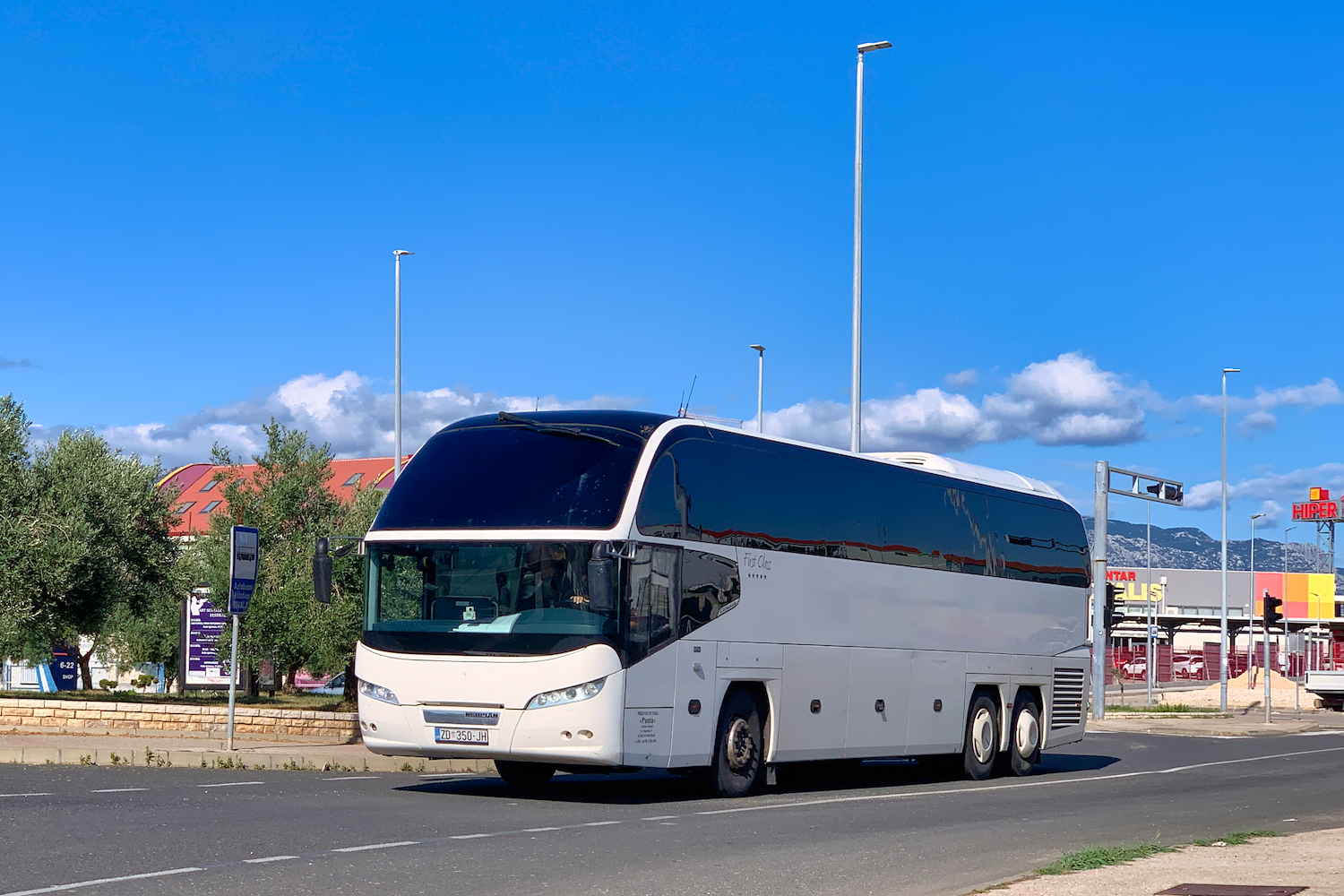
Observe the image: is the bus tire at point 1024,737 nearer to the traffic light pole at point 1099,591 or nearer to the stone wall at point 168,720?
the stone wall at point 168,720

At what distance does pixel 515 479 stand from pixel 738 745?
136 inches

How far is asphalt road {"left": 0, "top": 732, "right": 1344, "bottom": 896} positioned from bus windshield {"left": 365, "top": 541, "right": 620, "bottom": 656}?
1.41 meters

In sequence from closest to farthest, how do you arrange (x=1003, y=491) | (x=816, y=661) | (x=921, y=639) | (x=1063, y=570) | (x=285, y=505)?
(x=816, y=661)
(x=921, y=639)
(x=1003, y=491)
(x=1063, y=570)
(x=285, y=505)

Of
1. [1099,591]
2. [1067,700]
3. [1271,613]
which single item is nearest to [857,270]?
[1067,700]

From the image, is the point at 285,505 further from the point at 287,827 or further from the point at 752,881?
the point at 752,881

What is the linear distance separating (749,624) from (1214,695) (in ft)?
156

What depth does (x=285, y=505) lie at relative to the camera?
100 feet

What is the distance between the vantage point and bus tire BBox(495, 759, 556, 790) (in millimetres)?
16406

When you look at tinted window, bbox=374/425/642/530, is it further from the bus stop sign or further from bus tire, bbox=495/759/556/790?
the bus stop sign

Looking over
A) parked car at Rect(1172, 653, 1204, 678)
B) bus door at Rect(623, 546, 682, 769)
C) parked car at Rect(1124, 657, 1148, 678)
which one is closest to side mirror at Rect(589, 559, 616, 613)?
bus door at Rect(623, 546, 682, 769)

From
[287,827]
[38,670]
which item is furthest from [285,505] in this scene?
[38,670]

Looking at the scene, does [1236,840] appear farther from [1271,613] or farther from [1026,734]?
[1271,613]

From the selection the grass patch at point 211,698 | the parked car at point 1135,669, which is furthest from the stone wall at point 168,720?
the parked car at point 1135,669

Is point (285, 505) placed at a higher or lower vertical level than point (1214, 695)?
higher
